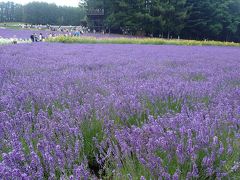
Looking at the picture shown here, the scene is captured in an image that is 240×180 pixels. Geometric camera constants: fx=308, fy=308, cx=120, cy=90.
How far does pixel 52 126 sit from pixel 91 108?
1.58ft

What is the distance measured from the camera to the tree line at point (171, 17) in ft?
96.3

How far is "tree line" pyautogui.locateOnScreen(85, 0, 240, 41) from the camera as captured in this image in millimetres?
29344

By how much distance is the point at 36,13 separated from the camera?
187ft

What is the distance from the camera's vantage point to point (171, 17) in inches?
1172

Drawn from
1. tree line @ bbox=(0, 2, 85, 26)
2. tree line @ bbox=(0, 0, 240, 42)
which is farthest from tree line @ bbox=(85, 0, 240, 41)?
tree line @ bbox=(0, 2, 85, 26)

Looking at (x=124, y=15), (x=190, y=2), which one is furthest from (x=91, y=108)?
(x=190, y=2)

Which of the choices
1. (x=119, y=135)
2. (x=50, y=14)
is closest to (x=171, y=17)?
(x=119, y=135)

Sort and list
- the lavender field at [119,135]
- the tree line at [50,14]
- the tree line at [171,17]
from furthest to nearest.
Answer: the tree line at [50,14]
the tree line at [171,17]
the lavender field at [119,135]

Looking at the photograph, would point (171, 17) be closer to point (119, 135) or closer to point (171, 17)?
point (171, 17)

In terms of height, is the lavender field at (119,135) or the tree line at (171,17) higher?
the tree line at (171,17)

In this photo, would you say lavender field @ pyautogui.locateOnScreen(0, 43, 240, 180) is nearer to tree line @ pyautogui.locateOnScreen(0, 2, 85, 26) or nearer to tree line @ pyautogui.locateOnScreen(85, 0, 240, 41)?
tree line @ pyautogui.locateOnScreen(85, 0, 240, 41)

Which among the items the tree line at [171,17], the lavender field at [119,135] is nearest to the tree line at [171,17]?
the tree line at [171,17]

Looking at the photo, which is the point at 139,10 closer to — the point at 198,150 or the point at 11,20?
the point at 198,150

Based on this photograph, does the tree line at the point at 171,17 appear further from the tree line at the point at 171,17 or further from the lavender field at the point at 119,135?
the lavender field at the point at 119,135
